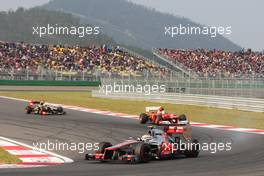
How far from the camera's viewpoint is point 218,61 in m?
74.4

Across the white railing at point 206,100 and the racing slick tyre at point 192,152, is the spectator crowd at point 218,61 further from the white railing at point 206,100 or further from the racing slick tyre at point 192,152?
the racing slick tyre at point 192,152

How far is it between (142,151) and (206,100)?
21.2 metres

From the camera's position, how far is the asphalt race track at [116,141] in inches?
422

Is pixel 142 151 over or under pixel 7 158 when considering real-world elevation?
over

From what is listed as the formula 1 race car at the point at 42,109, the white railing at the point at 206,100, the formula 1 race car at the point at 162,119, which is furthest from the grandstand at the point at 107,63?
the formula 1 race car at the point at 162,119

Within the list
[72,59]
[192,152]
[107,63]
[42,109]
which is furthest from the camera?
[107,63]

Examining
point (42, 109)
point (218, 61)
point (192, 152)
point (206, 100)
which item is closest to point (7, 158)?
point (192, 152)

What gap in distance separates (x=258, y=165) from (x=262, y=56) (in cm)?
6927

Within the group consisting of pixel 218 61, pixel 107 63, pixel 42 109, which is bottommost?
pixel 42 109

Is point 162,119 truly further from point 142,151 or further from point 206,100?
point 206,100

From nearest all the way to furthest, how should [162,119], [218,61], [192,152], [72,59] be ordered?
[192,152] < [162,119] < [72,59] < [218,61]

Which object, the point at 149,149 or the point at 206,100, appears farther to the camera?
the point at 206,100

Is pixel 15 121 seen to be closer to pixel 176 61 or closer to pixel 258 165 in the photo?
pixel 258 165

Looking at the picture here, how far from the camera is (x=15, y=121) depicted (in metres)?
22.1
